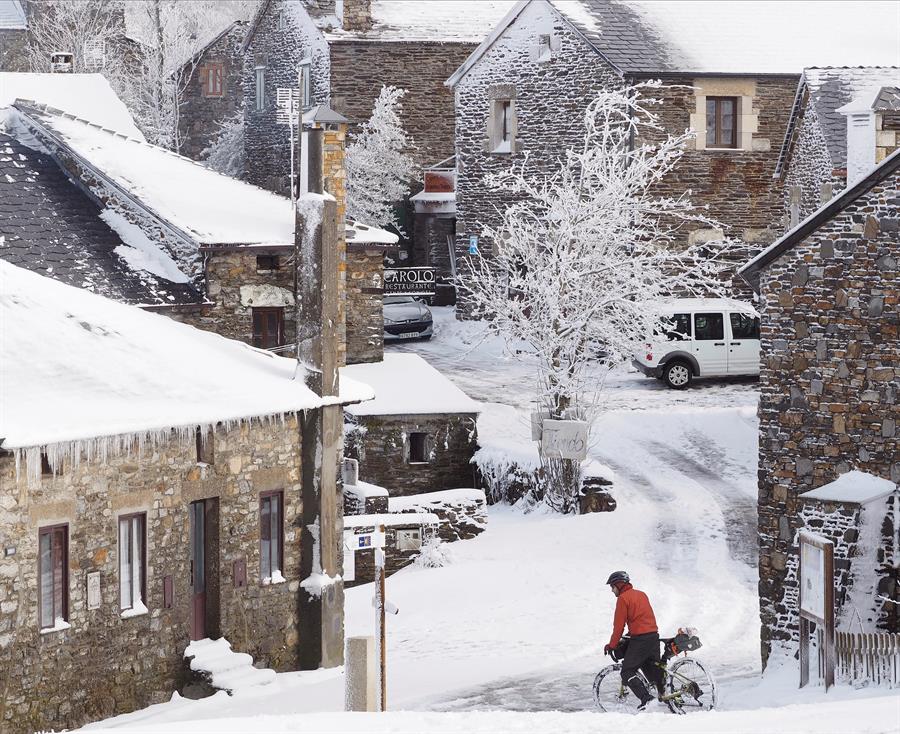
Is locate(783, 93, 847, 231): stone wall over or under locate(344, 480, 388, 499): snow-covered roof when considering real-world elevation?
over

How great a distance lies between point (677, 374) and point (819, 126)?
5.89 meters

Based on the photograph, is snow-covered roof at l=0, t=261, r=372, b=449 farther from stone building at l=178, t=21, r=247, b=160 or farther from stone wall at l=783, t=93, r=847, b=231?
stone building at l=178, t=21, r=247, b=160

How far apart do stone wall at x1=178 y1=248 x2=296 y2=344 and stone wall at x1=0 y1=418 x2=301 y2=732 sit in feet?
18.3

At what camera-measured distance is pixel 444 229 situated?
46844mm

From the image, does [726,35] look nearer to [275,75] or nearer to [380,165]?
[380,165]

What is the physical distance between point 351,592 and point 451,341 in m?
16.2

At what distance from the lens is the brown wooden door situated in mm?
→ 18719

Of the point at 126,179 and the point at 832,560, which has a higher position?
the point at 126,179

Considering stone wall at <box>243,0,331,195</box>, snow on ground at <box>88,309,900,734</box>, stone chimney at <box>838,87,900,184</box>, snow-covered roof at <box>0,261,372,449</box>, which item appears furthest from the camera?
stone wall at <box>243,0,331,195</box>

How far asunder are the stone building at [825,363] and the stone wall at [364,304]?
452 inches

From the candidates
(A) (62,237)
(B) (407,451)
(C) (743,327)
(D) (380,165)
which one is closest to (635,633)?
(A) (62,237)

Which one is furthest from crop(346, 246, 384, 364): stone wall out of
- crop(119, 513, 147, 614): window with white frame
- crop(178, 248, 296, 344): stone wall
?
crop(119, 513, 147, 614): window with white frame

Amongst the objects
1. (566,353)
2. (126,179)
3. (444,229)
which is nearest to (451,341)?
(444,229)

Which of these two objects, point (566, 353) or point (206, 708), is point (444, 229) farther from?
point (206, 708)
